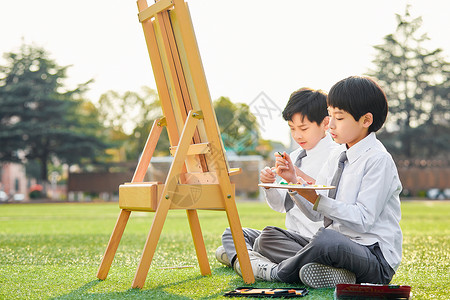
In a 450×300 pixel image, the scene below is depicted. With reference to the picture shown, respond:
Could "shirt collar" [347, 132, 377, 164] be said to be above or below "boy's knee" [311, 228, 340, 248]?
above

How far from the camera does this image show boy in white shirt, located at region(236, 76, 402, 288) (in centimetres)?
279

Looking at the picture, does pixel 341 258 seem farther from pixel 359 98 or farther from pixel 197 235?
pixel 197 235

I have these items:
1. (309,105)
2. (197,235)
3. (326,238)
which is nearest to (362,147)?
(326,238)

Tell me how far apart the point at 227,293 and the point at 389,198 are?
0.92m

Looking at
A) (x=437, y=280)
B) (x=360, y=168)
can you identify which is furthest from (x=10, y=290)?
(x=437, y=280)

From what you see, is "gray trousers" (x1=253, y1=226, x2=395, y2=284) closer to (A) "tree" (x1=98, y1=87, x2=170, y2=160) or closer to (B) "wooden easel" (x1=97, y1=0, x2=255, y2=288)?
(B) "wooden easel" (x1=97, y1=0, x2=255, y2=288)

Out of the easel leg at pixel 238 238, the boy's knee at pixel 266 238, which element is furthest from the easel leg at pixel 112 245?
the boy's knee at pixel 266 238

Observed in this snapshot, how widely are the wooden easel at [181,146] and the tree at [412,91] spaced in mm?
31163

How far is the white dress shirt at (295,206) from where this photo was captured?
135 inches

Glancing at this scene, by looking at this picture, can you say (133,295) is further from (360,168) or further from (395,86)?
(395,86)

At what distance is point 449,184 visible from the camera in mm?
32125

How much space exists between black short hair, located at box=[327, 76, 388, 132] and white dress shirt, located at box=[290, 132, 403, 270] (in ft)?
0.40

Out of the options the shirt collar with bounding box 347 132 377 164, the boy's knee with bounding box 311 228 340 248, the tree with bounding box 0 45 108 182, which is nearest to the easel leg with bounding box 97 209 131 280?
the boy's knee with bounding box 311 228 340 248

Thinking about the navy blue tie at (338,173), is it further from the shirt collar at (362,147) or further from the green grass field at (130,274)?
the green grass field at (130,274)
